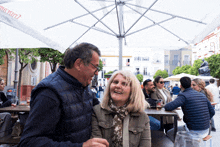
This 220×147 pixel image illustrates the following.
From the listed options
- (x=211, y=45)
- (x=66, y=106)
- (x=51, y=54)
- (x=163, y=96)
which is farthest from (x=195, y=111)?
(x=211, y=45)

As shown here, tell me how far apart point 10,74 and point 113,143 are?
16.8 m

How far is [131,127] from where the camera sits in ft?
6.00

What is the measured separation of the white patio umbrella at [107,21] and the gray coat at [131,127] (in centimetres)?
198

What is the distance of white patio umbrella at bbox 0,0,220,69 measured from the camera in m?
3.56

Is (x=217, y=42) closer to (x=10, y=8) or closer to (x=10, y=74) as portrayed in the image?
(x=10, y=74)

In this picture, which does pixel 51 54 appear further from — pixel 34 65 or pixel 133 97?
pixel 133 97

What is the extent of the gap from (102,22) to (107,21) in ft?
1.40

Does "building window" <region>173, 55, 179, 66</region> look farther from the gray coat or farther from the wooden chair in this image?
the gray coat

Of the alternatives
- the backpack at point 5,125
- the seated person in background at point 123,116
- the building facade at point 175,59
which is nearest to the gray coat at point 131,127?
the seated person in background at point 123,116

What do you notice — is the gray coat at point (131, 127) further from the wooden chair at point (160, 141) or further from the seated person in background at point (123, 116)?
the wooden chair at point (160, 141)

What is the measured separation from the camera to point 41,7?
148 inches

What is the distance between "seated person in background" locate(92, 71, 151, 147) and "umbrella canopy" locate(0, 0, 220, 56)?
6.31 feet

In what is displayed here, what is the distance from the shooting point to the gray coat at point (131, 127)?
1.82 m

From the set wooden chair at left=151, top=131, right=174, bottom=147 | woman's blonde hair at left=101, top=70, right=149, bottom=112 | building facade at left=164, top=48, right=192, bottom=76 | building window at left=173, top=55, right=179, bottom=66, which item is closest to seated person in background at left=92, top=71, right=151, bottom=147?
woman's blonde hair at left=101, top=70, right=149, bottom=112
